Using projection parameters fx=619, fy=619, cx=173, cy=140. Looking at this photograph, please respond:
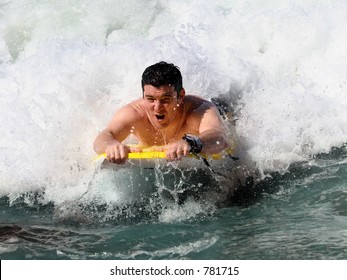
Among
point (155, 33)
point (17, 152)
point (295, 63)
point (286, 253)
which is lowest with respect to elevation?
point (286, 253)

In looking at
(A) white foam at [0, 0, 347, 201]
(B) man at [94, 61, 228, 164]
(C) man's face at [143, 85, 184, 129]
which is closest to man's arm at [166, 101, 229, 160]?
(B) man at [94, 61, 228, 164]

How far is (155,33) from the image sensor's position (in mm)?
11898

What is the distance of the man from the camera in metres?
5.30

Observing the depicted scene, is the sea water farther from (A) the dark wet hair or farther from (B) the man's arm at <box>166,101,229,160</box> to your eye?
(A) the dark wet hair

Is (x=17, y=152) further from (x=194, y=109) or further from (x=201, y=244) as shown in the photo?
(x=201, y=244)

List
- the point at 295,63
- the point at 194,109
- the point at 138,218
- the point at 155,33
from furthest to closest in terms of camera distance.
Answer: the point at 155,33 < the point at 295,63 < the point at 194,109 < the point at 138,218

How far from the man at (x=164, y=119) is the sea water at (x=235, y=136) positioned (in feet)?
1.71

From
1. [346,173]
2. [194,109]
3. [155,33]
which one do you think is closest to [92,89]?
[194,109]

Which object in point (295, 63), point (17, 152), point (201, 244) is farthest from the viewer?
point (295, 63)

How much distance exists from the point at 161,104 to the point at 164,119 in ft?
0.57

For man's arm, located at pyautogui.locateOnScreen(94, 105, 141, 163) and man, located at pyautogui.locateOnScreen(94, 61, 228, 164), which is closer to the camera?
man's arm, located at pyautogui.locateOnScreen(94, 105, 141, 163)

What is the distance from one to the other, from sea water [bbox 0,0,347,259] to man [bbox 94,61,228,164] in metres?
0.52

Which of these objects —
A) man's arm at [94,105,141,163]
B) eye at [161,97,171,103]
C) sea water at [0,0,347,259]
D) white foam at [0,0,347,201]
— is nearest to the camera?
sea water at [0,0,347,259]

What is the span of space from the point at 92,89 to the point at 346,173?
2.93 meters
